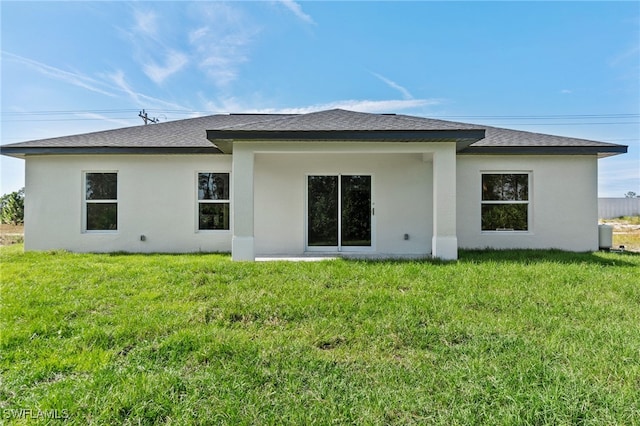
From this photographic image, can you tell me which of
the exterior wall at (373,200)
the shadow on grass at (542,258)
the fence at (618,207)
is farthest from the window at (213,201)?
the fence at (618,207)

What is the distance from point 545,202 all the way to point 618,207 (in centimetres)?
2872

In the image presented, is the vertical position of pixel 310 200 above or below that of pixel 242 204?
above

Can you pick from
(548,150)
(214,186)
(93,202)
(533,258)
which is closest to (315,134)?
(214,186)

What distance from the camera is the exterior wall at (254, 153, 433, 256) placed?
1038 cm

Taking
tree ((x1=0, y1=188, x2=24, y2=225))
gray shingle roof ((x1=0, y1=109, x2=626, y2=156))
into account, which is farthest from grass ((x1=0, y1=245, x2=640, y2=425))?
tree ((x1=0, y1=188, x2=24, y2=225))

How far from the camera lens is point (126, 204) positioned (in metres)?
10.4

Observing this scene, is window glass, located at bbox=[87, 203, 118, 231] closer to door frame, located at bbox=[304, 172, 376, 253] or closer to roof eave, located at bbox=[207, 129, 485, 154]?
roof eave, located at bbox=[207, 129, 485, 154]

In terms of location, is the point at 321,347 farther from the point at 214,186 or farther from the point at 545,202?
the point at 545,202

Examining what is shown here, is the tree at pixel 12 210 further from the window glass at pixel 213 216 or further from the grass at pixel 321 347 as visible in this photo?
the grass at pixel 321 347

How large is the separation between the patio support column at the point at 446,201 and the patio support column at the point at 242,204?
4.69 meters

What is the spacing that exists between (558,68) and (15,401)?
863 inches

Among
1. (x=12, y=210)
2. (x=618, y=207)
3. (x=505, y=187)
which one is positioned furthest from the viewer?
(x=618, y=207)

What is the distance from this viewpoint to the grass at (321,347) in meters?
2.75

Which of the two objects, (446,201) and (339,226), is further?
(339,226)
